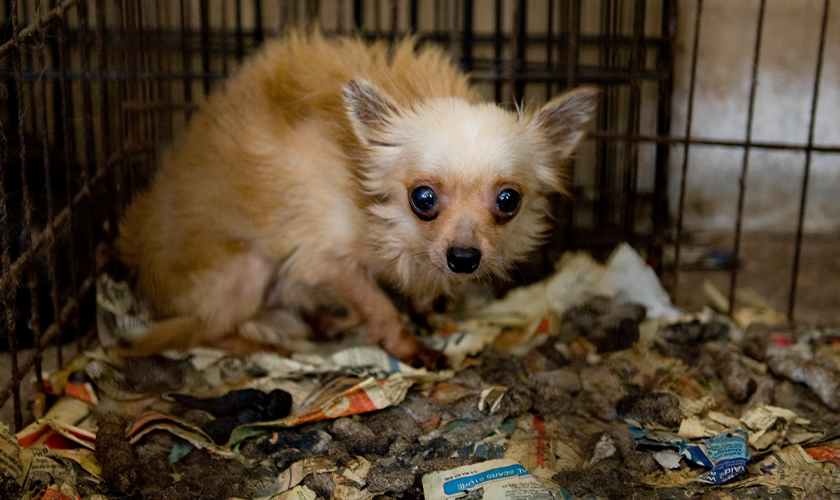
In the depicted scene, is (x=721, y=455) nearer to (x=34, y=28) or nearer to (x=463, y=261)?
(x=463, y=261)

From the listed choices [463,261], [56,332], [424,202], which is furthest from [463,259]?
[56,332]

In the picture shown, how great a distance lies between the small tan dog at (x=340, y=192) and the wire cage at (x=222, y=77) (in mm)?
292

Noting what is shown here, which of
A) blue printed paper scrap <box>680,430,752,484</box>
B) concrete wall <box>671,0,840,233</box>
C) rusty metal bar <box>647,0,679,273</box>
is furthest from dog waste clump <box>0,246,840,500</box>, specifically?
concrete wall <box>671,0,840,233</box>

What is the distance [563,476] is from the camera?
6.13 ft

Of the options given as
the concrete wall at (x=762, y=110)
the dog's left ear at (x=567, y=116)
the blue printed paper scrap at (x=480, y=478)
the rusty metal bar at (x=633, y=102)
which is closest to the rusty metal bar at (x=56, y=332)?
the blue printed paper scrap at (x=480, y=478)

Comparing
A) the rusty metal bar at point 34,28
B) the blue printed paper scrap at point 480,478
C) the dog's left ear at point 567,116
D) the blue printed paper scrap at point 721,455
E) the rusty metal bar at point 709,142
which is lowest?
the blue printed paper scrap at point 480,478

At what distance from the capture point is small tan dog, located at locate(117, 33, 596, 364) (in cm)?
208

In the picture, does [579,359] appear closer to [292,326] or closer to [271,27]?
[292,326]

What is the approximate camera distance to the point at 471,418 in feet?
7.14

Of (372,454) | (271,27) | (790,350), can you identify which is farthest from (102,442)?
(271,27)

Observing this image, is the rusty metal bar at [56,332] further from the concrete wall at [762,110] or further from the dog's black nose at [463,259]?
the concrete wall at [762,110]

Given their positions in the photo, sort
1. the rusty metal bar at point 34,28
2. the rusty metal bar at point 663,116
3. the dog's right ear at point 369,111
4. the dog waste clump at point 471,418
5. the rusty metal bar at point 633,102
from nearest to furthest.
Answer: the rusty metal bar at point 34,28 < the dog waste clump at point 471,418 < the dog's right ear at point 369,111 < the rusty metal bar at point 633,102 < the rusty metal bar at point 663,116

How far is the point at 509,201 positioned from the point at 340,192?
1.83 feet

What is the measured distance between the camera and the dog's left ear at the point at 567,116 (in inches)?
86.1
